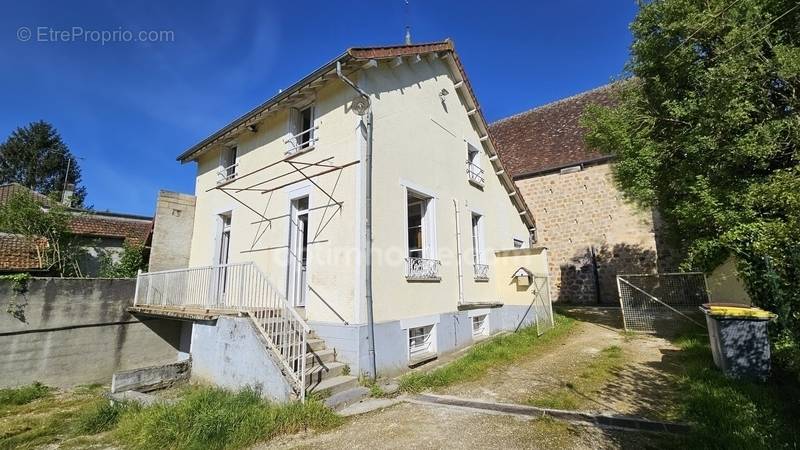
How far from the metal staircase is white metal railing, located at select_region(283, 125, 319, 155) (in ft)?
9.74

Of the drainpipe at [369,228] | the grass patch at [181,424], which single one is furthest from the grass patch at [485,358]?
the grass patch at [181,424]

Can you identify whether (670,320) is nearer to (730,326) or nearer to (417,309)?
(730,326)

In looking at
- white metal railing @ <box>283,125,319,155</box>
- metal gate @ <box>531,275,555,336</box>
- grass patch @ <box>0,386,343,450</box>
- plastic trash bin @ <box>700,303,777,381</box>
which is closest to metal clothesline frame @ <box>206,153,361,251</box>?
white metal railing @ <box>283,125,319,155</box>

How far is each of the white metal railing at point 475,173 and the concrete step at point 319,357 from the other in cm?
670

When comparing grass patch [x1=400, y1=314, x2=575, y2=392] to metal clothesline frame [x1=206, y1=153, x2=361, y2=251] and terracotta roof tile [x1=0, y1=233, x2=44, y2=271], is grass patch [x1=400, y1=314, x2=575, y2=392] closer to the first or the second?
metal clothesline frame [x1=206, y1=153, x2=361, y2=251]

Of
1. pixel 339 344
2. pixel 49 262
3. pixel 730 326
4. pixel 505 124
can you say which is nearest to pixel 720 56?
pixel 730 326

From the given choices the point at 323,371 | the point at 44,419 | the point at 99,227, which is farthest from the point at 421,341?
the point at 99,227

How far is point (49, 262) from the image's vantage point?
11.4 metres

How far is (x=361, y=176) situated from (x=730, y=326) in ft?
20.7

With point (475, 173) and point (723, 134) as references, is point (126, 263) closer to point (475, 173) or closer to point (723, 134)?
point (475, 173)

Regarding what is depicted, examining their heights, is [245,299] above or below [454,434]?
above

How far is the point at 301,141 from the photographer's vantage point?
8.71 m

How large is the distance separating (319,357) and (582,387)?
436 cm

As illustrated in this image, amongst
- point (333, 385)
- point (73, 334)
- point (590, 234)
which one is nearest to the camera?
point (333, 385)
